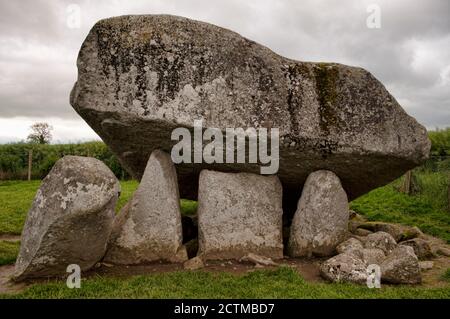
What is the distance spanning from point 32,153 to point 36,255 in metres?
19.7

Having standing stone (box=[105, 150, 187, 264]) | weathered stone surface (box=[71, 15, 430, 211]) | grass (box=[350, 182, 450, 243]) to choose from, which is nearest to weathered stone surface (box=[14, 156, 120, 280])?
standing stone (box=[105, 150, 187, 264])

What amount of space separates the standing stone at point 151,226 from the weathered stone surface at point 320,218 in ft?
7.05

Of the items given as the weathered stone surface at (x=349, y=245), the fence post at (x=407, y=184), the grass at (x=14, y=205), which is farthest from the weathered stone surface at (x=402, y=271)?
the fence post at (x=407, y=184)

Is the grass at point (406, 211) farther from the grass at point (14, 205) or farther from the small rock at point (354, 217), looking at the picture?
the grass at point (14, 205)

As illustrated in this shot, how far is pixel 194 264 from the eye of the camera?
7512 mm

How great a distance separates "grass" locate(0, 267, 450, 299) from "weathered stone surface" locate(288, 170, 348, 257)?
1561 mm

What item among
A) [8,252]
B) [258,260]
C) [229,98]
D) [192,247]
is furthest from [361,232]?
[8,252]

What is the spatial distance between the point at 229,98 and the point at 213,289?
3103 mm

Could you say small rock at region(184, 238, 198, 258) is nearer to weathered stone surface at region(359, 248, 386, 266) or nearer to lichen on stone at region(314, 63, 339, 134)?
weathered stone surface at region(359, 248, 386, 266)

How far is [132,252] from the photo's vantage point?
304 inches

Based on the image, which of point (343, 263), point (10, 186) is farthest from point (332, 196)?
point (10, 186)

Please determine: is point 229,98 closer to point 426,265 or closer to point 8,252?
point 426,265

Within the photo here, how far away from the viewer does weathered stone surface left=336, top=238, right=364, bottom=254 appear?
25.8ft

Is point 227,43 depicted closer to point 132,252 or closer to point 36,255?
point 132,252
